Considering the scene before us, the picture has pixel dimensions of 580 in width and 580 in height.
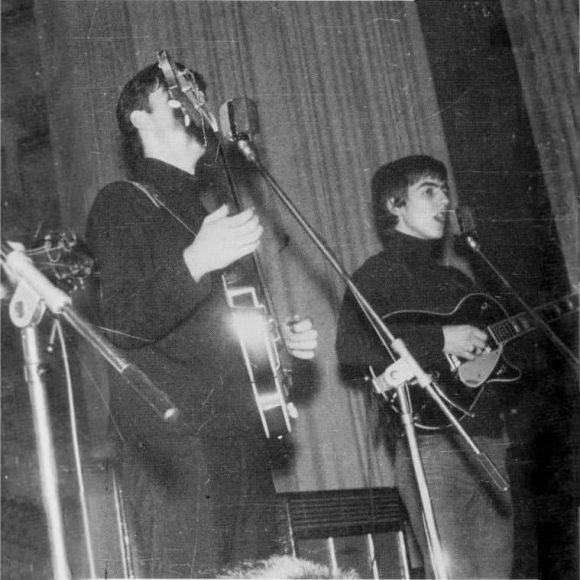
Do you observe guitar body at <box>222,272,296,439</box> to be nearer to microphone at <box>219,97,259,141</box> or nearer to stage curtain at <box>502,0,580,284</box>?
microphone at <box>219,97,259,141</box>

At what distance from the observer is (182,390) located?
169 centimetres

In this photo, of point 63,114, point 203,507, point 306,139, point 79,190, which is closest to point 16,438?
point 203,507

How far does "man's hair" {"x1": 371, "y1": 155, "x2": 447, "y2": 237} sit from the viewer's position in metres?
2.45

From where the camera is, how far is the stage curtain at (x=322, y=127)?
2381 mm

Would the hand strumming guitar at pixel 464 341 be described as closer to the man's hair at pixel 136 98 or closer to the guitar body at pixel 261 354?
the guitar body at pixel 261 354

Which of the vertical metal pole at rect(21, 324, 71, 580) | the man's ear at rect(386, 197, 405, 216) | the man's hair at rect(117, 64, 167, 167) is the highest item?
the man's hair at rect(117, 64, 167, 167)

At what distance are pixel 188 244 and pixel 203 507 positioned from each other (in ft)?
1.98

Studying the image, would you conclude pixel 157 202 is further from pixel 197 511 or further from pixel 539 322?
pixel 539 322

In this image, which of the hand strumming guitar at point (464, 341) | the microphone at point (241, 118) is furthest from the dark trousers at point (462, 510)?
the microphone at point (241, 118)

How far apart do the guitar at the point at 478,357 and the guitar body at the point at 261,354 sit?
418 mm

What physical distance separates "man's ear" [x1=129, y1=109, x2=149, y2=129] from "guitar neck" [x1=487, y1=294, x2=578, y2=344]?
1.09 m

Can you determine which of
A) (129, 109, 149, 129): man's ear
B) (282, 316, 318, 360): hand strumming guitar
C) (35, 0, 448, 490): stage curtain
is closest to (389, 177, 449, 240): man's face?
(35, 0, 448, 490): stage curtain

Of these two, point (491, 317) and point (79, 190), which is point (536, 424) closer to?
point (491, 317)

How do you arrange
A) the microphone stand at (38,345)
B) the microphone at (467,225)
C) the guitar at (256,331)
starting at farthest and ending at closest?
the microphone at (467,225), the guitar at (256,331), the microphone stand at (38,345)
